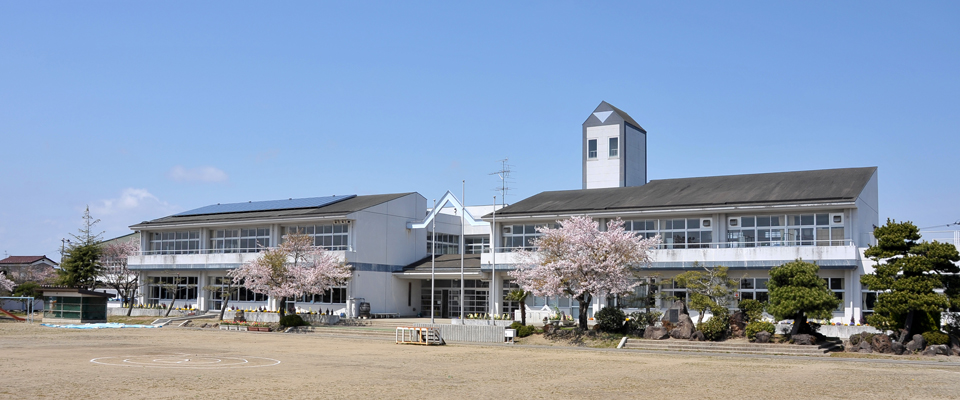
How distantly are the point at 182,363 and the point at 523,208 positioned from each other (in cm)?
2403

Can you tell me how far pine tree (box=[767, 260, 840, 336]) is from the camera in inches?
1049

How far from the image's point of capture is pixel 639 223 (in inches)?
1545

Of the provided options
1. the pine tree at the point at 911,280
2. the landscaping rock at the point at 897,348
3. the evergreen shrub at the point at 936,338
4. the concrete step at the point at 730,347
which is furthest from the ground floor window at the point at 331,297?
the evergreen shrub at the point at 936,338

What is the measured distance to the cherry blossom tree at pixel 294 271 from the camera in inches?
1577

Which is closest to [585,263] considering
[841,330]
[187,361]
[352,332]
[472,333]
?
[472,333]

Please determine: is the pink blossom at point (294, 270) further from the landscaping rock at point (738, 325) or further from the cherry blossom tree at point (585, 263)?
the landscaping rock at point (738, 325)

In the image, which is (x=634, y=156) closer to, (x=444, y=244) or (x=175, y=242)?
(x=444, y=244)

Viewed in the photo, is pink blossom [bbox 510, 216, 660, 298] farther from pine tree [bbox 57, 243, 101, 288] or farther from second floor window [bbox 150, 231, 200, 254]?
pine tree [bbox 57, 243, 101, 288]

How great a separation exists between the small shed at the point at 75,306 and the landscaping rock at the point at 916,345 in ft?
130

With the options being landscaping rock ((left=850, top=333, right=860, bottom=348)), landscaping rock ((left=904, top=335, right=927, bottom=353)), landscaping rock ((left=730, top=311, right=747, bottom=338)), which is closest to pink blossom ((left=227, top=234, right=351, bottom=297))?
Result: landscaping rock ((left=730, top=311, right=747, bottom=338))

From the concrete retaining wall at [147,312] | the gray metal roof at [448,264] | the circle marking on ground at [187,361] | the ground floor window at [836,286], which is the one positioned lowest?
the concrete retaining wall at [147,312]

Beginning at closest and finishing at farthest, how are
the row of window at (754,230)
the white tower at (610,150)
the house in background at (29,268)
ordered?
the row of window at (754,230)
the white tower at (610,150)
the house in background at (29,268)

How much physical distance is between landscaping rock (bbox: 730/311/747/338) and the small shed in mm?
33961

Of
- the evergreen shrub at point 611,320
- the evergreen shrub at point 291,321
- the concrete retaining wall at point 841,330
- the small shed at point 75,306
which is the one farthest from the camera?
the small shed at point 75,306
